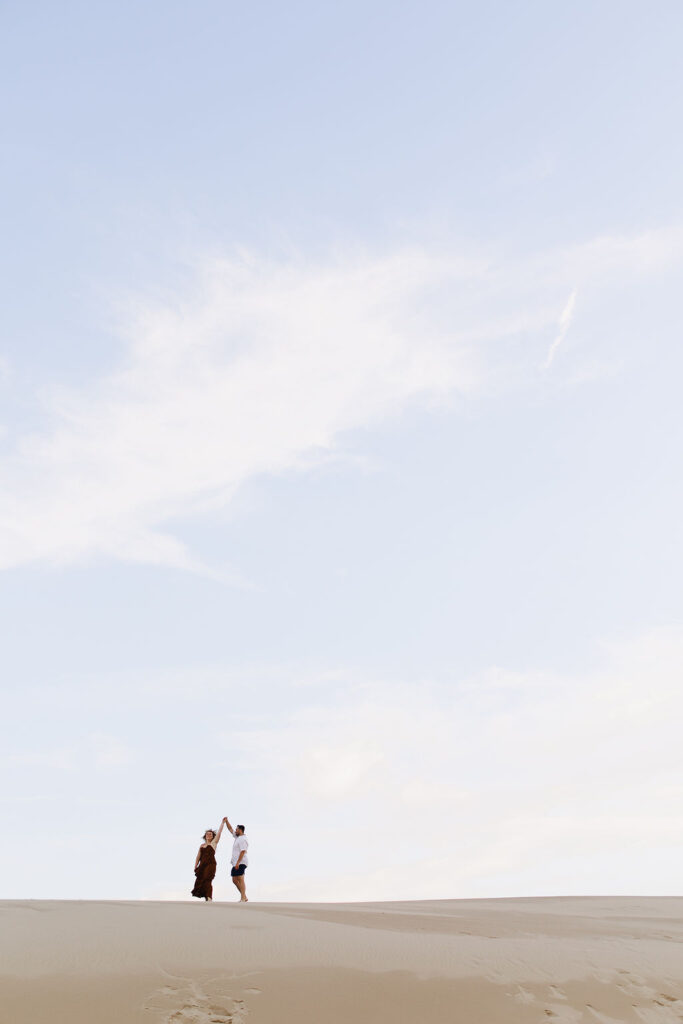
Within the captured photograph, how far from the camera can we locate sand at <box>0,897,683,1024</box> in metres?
8.37

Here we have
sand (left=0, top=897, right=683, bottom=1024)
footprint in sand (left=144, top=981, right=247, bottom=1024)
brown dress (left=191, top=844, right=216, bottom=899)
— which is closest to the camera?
footprint in sand (left=144, top=981, right=247, bottom=1024)

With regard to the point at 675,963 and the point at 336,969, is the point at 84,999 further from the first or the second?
the point at 675,963

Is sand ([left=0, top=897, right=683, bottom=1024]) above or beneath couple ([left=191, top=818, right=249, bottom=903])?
beneath

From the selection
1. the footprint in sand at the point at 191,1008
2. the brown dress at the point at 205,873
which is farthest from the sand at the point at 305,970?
the brown dress at the point at 205,873

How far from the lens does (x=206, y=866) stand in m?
17.7

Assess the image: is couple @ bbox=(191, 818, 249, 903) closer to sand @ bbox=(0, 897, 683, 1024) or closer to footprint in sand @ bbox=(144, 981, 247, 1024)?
sand @ bbox=(0, 897, 683, 1024)

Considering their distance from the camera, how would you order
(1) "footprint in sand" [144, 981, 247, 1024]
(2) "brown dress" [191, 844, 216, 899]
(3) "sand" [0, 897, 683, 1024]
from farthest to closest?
(2) "brown dress" [191, 844, 216, 899] < (3) "sand" [0, 897, 683, 1024] < (1) "footprint in sand" [144, 981, 247, 1024]

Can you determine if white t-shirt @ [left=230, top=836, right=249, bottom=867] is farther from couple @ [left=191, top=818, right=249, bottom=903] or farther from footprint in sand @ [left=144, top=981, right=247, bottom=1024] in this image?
footprint in sand @ [left=144, top=981, right=247, bottom=1024]

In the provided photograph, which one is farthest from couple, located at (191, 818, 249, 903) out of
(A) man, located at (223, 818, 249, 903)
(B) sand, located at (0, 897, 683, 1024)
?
Answer: (B) sand, located at (0, 897, 683, 1024)

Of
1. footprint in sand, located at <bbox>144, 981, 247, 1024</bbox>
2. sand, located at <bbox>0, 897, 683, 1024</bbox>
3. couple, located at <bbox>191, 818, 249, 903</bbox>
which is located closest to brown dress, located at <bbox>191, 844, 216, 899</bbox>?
couple, located at <bbox>191, 818, 249, 903</bbox>

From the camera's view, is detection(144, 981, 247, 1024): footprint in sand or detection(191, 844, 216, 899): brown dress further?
detection(191, 844, 216, 899): brown dress

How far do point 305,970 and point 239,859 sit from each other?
351 inches

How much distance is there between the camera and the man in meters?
17.7

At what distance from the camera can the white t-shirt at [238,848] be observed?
1789cm
